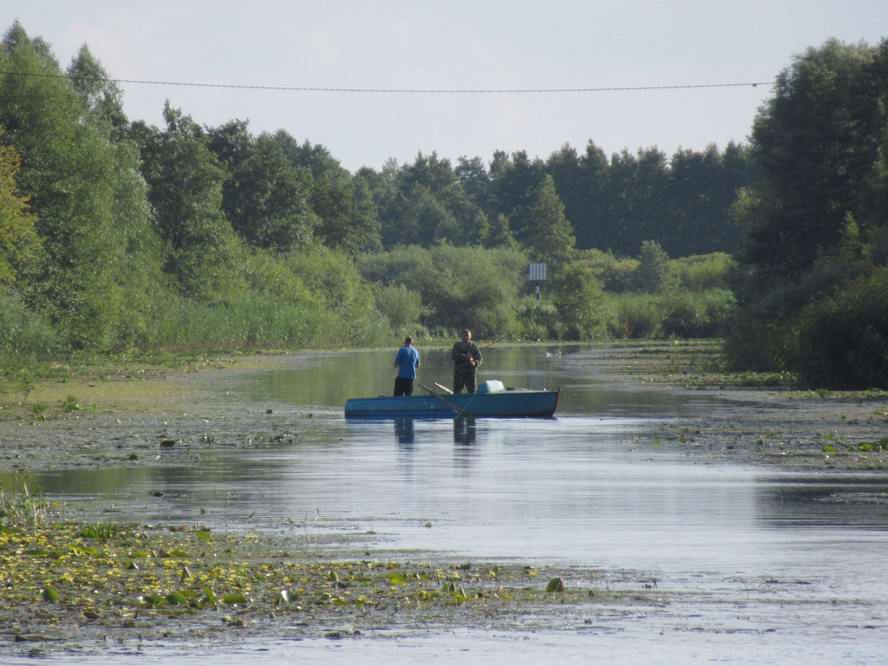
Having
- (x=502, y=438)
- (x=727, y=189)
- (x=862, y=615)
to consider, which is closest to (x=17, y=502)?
(x=862, y=615)

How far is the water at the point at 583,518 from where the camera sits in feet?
36.6

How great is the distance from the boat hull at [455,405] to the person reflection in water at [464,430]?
219 millimetres

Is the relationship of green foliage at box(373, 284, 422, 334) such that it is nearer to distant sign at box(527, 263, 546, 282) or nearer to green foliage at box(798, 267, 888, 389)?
distant sign at box(527, 263, 546, 282)

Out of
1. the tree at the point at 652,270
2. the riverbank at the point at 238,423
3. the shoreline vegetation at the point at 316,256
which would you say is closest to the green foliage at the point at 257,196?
the shoreline vegetation at the point at 316,256

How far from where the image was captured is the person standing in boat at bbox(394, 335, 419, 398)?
37375 mm

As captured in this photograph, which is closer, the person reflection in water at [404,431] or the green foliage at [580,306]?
the person reflection in water at [404,431]

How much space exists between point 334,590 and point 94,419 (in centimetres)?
2318

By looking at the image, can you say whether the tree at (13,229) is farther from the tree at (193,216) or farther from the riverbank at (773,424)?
the tree at (193,216)

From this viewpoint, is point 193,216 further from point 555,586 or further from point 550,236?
point 555,586

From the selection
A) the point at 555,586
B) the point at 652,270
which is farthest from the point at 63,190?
the point at 652,270

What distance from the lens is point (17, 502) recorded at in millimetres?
19062

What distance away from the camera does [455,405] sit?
3662cm

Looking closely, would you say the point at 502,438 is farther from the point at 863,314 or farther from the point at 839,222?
the point at 839,222

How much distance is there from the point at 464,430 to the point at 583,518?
15.4m
